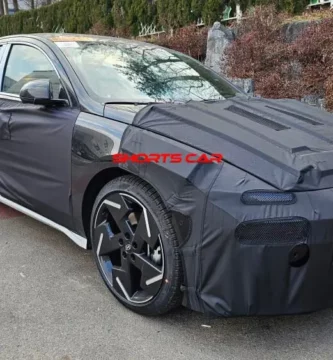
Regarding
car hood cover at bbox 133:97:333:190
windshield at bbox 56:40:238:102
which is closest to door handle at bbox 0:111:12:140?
windshield at bbox 56:40:238:102

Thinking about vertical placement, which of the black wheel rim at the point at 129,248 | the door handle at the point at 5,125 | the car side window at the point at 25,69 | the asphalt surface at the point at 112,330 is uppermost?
the car side window at the point at 25,69

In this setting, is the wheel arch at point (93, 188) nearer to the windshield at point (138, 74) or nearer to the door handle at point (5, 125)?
the windshield at point (138, 74)

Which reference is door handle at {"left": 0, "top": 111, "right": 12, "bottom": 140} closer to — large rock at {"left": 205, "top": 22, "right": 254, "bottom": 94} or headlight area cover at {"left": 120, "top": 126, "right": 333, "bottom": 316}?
headlight area cover at {"left": 120, "top": 126, "right": 333, "bottom": 316}

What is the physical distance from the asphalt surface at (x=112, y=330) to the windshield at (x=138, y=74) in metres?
1.30

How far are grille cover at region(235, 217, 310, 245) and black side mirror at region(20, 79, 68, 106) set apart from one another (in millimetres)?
1606

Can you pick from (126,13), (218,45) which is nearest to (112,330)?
(218,45)

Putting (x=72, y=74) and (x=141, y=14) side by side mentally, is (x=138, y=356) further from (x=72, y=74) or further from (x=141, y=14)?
(x=141, y=14)

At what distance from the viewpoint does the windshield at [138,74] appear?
10.3 feet

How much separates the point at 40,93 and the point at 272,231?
1.82 meters

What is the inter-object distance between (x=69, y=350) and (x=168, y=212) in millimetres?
887

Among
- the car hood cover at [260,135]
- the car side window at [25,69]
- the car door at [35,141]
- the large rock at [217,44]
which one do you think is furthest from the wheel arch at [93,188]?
the large rock at [217,44]

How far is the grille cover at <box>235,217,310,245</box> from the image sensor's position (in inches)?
83.4

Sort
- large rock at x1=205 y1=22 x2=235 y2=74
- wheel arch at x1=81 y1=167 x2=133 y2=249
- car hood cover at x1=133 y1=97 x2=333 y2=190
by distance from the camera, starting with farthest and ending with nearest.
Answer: large rock at x1=205 y1=22 x2=235 y2=74 → wheel arch at x1=81 y1=167 x2=133 y2=249 → car hood cover at x1=133 y1=97 x2=333 y2=190

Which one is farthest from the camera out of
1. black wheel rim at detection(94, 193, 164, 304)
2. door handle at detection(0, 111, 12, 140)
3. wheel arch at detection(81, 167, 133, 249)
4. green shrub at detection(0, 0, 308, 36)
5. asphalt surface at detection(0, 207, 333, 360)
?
green shrub at detection(0, 0, 308, 36)
